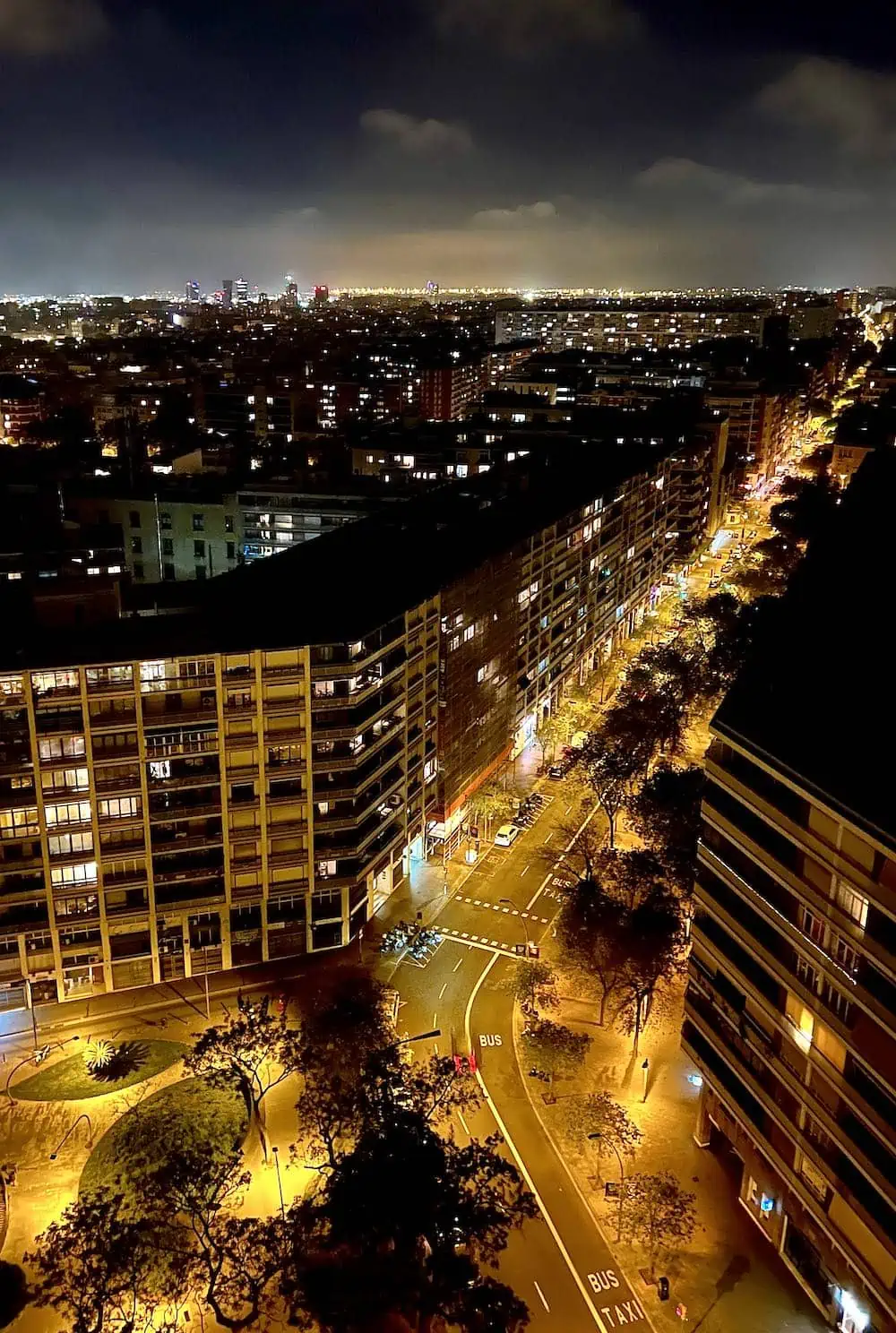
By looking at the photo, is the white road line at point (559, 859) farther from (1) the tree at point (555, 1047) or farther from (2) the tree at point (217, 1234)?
(2) the tree at point (217, 1234)

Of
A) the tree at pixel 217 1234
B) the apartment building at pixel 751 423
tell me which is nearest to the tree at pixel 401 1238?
the tree at pixel 217 1234

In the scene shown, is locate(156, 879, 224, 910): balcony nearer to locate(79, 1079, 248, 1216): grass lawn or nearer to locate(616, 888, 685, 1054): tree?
locate(79, 1079, 248, 1216): grass lawn

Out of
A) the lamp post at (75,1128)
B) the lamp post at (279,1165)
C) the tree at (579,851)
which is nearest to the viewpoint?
the lamp post at (279,1165)

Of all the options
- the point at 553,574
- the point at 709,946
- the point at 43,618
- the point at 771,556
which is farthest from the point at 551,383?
the point at 709,946

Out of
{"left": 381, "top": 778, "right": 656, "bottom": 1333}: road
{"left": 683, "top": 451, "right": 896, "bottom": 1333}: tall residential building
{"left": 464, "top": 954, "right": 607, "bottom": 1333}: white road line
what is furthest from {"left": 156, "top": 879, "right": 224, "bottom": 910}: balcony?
{"left": 683, "top": 451, "right": 896, "bottom": 1333}: tall residential building

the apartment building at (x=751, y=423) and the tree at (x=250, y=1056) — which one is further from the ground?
the apartment building at (x=751, y=423)

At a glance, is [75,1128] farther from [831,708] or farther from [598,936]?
[831,708]

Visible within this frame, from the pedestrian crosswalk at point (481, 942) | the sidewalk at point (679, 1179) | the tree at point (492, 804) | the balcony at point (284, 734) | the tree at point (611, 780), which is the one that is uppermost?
the balcony at point (284, 734)
